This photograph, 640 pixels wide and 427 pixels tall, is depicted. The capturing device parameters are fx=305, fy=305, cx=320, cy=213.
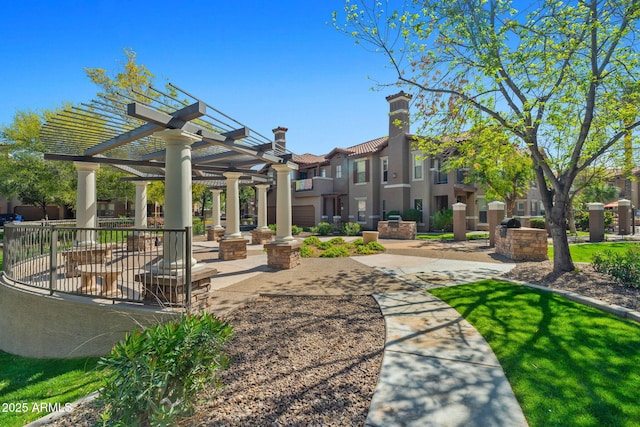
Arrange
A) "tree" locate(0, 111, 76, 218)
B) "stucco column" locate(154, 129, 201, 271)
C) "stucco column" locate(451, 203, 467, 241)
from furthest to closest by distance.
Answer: "tree" locate(0, 111, 76, 218) < "stucco column" locate(451, 203, 467, 241) < "stucco column" locate(154, 129, 201, 271)

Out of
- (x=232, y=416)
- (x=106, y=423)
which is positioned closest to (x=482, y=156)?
(x=232, y=416)

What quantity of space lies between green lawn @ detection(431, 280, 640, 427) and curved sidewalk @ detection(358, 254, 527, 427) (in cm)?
18

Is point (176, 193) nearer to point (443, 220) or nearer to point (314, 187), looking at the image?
point (443, 220)

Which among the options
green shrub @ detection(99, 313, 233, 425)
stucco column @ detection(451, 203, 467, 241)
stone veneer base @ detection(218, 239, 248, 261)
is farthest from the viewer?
stucco column @ detection(451, 203, 467, 241)

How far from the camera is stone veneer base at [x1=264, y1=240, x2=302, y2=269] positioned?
8.98 m

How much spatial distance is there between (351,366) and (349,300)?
246cm

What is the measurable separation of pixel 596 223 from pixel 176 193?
1849 cm

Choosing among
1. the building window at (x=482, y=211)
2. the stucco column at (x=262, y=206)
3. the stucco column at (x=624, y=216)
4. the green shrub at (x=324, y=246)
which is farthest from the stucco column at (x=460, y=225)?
the stucco column at (x=262, y=206)

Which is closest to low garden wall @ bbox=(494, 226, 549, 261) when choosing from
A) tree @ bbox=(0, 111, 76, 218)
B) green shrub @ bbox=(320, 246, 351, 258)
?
green shrub @ bbox=(320, 246, 351, 258)

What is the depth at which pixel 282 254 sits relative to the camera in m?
9.01

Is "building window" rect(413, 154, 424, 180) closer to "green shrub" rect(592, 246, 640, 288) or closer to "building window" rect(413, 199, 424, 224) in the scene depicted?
"building window" rect(413, 199, 424, 224)

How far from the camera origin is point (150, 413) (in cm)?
249

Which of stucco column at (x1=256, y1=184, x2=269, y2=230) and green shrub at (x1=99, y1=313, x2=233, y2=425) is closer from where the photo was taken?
green shrub at (x1=99, y1=313, x2=233, y2=425)

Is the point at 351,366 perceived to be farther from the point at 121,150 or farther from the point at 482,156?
the point at 121,150
